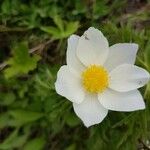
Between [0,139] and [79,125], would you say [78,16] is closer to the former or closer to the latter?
[79,125]

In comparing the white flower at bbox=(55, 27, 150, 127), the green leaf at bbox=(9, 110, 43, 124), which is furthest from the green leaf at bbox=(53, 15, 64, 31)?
the white flower at bbox=(55, 27, 150, 127)

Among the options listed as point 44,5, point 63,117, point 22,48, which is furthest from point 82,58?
point 44,5

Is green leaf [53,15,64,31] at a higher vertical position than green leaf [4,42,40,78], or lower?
higher

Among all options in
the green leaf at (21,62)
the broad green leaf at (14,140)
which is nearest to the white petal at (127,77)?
the green leaf at (21,62)

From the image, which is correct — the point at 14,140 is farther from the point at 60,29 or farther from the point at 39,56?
the point at 60,29

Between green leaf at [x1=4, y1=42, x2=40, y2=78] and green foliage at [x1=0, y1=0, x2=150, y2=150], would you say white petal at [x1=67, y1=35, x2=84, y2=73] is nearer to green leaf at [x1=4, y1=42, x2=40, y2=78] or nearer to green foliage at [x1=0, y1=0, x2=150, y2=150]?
green foliage at [x1=0, y1=0, x2=150, y2=150]
